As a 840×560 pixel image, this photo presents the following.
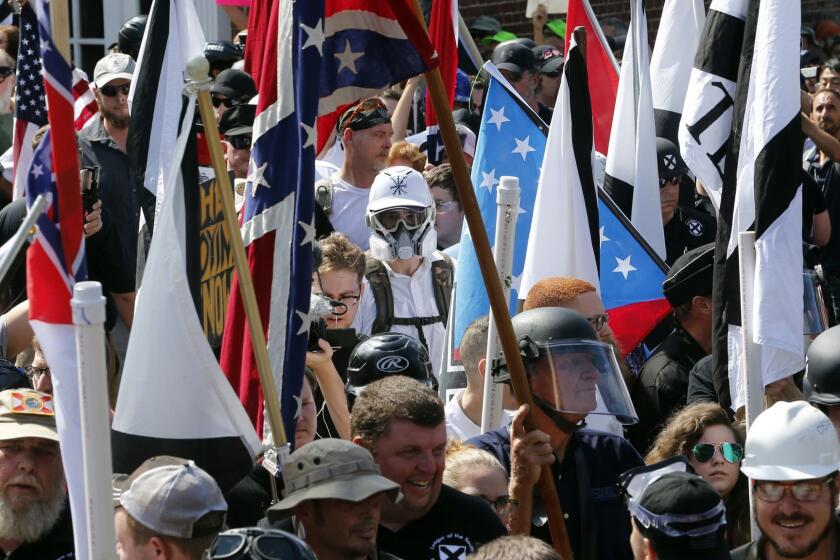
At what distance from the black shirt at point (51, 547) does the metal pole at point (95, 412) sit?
1.37 metres

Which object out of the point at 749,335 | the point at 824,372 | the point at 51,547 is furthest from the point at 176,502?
the point at 824,372

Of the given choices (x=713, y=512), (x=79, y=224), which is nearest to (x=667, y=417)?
(x=713, y=512)

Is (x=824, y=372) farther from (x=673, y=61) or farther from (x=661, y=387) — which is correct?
(x=673, y=61)

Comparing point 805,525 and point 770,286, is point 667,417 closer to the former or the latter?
point 770,286

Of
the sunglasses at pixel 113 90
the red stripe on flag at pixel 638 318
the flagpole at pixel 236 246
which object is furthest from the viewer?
Result: the sunglasses at pixel 113 90

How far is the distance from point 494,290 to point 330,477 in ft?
3.68

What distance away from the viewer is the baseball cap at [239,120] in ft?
30.6

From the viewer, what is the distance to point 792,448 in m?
5.27

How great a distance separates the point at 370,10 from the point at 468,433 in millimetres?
1792

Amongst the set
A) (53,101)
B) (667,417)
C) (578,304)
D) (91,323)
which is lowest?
(667,417)

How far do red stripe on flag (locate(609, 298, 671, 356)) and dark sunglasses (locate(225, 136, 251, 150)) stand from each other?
2281mm

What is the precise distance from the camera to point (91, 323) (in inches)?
152

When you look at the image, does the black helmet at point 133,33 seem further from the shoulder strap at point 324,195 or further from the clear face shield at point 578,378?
the clear face shield at point 578,378

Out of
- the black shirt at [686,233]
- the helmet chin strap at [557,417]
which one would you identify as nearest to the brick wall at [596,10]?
the black shirt at [686,233]
